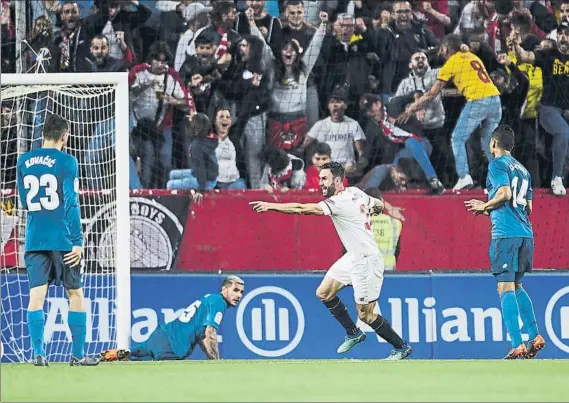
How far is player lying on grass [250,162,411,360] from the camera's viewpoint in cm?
878

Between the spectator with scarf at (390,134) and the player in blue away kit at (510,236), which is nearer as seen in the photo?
the player in blue away kit at (510,236)

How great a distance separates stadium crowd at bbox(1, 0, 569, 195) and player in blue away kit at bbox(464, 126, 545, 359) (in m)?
2.71

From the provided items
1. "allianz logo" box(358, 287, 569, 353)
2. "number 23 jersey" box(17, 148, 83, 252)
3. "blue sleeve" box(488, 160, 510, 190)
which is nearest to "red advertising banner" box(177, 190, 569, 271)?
"allianz logo" box(358, 287, 569, 353)

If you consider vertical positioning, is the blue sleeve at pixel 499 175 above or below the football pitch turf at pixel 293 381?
above

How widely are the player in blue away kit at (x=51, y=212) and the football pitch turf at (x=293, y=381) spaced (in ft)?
1.95

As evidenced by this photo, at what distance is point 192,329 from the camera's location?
936 centimetres

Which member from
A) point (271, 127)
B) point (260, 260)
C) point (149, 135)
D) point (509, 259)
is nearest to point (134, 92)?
point (149, 135)

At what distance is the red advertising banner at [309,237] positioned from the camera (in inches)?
426

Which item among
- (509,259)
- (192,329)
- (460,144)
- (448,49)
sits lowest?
(192,329)

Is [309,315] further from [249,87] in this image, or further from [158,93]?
[158,93]

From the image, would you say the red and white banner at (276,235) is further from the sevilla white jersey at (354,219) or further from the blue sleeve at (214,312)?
the sevilla white jersey at (354,219)

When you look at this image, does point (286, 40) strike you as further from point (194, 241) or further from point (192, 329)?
point (192, 329)

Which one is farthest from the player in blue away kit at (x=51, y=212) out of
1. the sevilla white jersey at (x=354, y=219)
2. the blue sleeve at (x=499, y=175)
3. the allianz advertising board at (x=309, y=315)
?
the blue sleeve at (x=499, y=175)

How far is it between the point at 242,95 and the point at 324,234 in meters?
1.84
